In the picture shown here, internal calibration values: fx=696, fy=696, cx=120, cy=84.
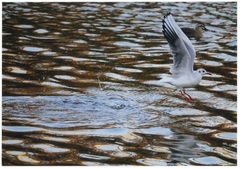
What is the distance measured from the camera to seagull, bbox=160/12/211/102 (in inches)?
400

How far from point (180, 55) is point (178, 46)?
0.19 meters

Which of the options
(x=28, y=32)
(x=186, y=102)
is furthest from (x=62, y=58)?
(x=186, y=102)

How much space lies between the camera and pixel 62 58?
14.0m

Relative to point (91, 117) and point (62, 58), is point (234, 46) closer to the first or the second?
point (62, 58)

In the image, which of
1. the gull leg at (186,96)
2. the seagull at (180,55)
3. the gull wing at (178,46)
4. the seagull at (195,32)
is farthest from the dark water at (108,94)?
the gull wing at (178,46)

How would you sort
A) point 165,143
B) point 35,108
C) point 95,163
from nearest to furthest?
point 95,163 → point 165,143 → point 35,108

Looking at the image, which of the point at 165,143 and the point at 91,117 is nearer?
the point at 165,143

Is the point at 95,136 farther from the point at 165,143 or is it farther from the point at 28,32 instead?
the point at 28,32

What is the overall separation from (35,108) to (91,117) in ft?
3.16

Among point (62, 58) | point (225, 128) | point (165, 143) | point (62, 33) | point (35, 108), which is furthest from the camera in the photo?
point (62, 33)

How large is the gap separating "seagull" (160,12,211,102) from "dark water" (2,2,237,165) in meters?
0.41

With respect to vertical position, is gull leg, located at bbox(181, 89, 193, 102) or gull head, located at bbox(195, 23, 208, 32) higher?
gull head, located at bbox(195, 23, 208, 32)

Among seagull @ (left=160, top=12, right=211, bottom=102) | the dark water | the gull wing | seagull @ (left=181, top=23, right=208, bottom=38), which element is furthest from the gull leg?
seagull @ (left=181, top=23, right=208, bottom=38)

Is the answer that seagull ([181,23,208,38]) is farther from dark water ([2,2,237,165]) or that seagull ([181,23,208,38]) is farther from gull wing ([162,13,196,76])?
gull wing ([162,13,196,76])
